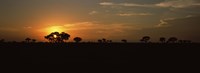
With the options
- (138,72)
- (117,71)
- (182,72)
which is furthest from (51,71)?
(182,72)

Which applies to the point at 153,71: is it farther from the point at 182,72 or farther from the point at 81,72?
the point at 81,72

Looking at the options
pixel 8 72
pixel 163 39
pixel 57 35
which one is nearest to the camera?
pixel 8 72

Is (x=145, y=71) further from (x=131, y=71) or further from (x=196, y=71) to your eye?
(x=196, y=71)

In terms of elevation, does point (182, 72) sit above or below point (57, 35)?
below

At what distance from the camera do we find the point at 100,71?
26422mm

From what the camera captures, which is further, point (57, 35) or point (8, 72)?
point (57, 35)

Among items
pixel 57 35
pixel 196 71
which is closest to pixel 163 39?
pixel 57 35

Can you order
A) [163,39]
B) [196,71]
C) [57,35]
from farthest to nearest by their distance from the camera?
[163,39] < [57,35] < [196,71]

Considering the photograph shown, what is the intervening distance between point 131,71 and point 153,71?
80.9 inches

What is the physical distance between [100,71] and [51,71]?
4520mm

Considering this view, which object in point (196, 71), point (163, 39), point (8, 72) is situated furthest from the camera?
point (163, 39)

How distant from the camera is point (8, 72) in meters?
24.6

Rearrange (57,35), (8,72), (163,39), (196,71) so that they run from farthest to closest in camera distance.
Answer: (163,39) → (57,35) → (196,71) → (8,72)

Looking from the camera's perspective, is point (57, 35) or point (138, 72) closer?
point (138, 72)
